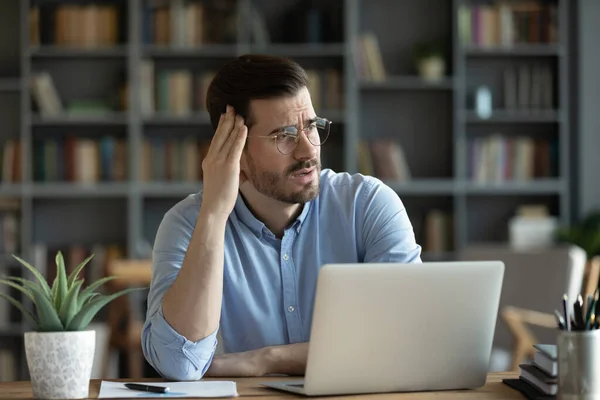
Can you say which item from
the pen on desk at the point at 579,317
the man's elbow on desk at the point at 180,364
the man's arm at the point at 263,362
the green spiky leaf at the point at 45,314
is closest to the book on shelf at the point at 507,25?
the man's arm at the point at 263,362

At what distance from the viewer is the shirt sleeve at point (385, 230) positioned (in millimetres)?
2066

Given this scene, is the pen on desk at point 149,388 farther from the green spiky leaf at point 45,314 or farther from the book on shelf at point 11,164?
the book on shelf at point 11,164

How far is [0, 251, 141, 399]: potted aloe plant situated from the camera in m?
1.54

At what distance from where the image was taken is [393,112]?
231 inches

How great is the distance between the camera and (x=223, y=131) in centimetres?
203

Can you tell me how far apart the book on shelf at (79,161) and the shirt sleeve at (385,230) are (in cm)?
361

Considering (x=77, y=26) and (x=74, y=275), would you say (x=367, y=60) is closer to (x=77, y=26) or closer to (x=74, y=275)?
(x=77, y=26)

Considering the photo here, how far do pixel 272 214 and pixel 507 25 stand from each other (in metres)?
3.84

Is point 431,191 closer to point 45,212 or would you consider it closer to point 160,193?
point 160,193

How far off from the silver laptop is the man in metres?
0.37

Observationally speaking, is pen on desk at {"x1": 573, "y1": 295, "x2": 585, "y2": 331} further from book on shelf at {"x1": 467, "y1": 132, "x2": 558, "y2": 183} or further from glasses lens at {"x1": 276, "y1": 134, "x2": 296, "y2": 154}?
book on shelf at {"x1": 467, "y1": 132, "x2": 558, "y2": 183}

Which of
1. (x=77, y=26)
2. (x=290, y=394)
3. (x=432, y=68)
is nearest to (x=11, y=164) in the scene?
(x=77, y=26)

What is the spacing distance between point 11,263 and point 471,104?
9.23ft

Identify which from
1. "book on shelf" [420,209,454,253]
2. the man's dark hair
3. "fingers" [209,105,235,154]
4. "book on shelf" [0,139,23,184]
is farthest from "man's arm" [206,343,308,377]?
"book on shelf" [0,139,23,184]
